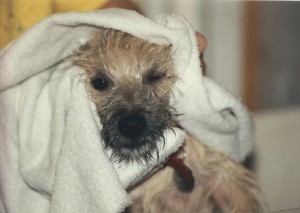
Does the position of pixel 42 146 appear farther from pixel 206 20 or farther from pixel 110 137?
pixel 206 20

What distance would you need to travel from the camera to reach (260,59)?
241 cm

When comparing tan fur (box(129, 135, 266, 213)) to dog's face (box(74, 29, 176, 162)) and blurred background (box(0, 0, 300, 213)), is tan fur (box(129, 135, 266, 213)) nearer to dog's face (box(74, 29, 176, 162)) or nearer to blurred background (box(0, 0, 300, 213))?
dog's face (box(74, 29, 176, 162))

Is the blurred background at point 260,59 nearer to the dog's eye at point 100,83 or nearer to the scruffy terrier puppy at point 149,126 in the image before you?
the scruffy terrier puppy at point 149,126

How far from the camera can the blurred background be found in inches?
78.0

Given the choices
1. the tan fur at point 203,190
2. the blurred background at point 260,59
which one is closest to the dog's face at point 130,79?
the tan fur at point 203,190

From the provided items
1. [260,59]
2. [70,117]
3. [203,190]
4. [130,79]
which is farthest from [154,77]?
[260,59]

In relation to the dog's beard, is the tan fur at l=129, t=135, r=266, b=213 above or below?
below

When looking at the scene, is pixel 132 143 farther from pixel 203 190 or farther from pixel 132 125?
pixel 203 190

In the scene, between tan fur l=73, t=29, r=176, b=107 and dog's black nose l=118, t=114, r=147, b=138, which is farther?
tan fur l=73, t=29, r=176, b=107

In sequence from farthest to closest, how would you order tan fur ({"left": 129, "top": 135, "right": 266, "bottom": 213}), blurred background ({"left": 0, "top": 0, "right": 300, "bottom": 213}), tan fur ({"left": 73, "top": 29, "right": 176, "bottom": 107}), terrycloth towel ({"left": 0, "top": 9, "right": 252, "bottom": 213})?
blurred background ({"left": 0, "top": 0, "right": 300, "bottom": 213})
tan fur ({"left": 129, "top": 135, "right": 266, "bottom": 213})
tan fur ({"left": 73, "top": 29, "right": 176, "bottom": 107})
terrycloth towel ({"left": 0, "top": 9, "right": 252, "bottom": 213})

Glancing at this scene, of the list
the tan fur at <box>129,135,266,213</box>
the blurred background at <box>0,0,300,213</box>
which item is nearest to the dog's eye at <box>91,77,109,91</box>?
the tan fur at <box>129,135,266,213</box>

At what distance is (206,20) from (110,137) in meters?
1.26

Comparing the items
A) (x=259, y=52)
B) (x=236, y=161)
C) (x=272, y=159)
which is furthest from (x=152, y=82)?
(x=259, y=52)

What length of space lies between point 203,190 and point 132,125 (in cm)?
44
